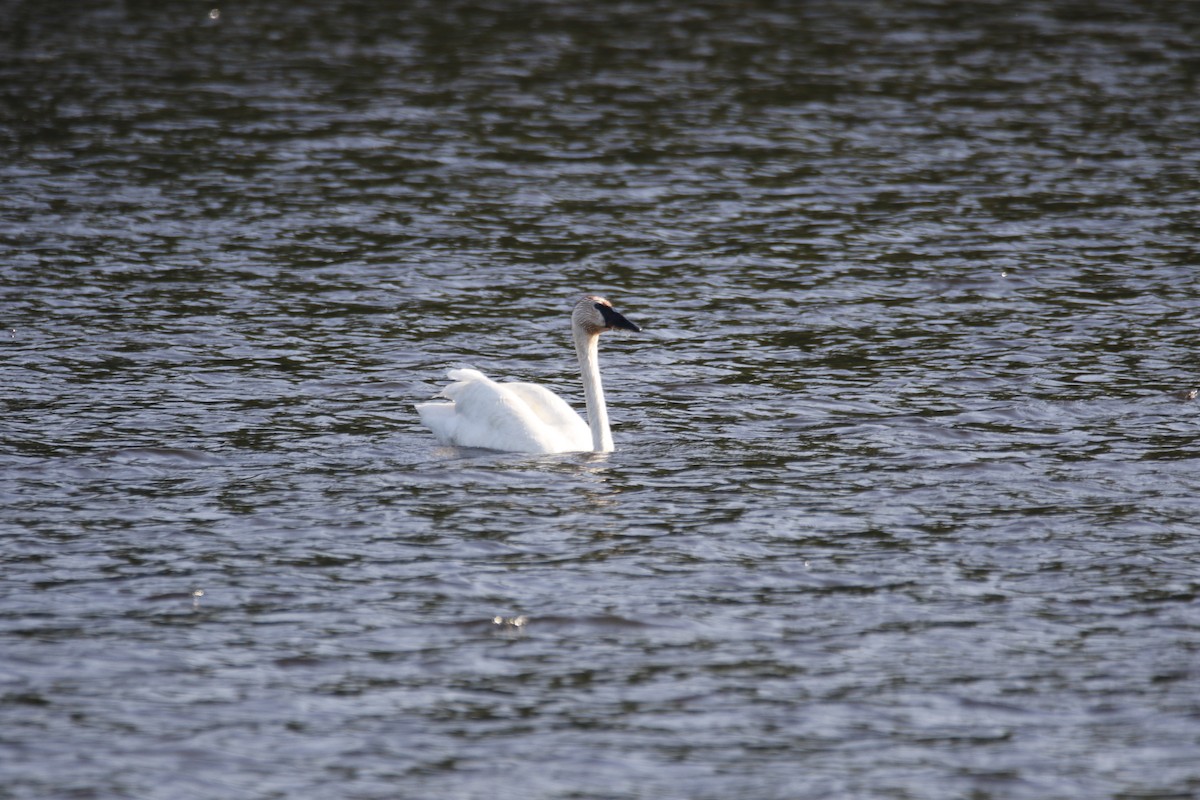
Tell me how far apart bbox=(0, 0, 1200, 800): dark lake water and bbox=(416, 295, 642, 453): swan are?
0.25m

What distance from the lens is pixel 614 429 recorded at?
14.6m

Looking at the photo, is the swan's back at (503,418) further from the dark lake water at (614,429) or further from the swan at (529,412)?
the dark lake water at (614,429)

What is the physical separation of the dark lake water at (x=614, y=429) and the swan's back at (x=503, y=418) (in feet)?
0.77

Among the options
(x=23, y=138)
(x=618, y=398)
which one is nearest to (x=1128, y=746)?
(x=618, y=398)

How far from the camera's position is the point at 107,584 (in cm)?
1048

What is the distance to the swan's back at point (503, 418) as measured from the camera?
13711 millimetres

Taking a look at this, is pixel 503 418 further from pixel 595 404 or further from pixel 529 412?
pixel 595 404

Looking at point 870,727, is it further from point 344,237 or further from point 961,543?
point 344,237

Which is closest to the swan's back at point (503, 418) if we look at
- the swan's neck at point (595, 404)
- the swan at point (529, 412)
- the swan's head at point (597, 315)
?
the swan at point (529, 412)

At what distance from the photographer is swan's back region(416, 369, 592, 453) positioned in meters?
13.7

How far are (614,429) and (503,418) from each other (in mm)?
1262

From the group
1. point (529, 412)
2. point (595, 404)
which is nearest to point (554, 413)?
point (529, 412)

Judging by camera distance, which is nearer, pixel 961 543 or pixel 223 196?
pixel 961 543

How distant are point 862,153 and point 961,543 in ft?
45.7
